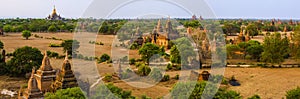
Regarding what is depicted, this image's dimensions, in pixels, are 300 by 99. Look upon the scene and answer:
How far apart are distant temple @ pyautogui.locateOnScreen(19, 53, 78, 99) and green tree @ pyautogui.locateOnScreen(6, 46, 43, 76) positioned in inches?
276

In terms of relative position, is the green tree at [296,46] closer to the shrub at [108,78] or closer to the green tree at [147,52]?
the green tree at [147,52]

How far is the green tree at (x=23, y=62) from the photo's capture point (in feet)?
106

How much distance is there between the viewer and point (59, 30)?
341 feet

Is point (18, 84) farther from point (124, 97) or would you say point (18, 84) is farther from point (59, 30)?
point (59, 30)

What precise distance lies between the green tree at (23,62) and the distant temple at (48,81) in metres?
7.00

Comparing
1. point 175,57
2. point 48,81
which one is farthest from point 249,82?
point 48,81

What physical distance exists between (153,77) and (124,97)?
13.4 meters

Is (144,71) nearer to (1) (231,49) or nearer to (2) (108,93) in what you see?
(2) (108,93)

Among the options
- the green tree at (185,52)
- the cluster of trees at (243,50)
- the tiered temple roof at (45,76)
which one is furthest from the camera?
the cluster of trees at (243,50)

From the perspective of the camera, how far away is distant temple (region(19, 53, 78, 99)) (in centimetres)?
2116

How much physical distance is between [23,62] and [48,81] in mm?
8444

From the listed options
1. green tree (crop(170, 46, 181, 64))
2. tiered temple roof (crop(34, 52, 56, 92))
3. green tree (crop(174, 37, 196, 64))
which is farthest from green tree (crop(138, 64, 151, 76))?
tiered temple roof (crop(34, 52, 56, 92))

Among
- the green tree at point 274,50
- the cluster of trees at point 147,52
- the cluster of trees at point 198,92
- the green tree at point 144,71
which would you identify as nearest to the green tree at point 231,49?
the green tree at point 274,50

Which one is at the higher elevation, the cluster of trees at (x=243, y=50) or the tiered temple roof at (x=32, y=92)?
the cluster of trees at (x=243, y=50)
